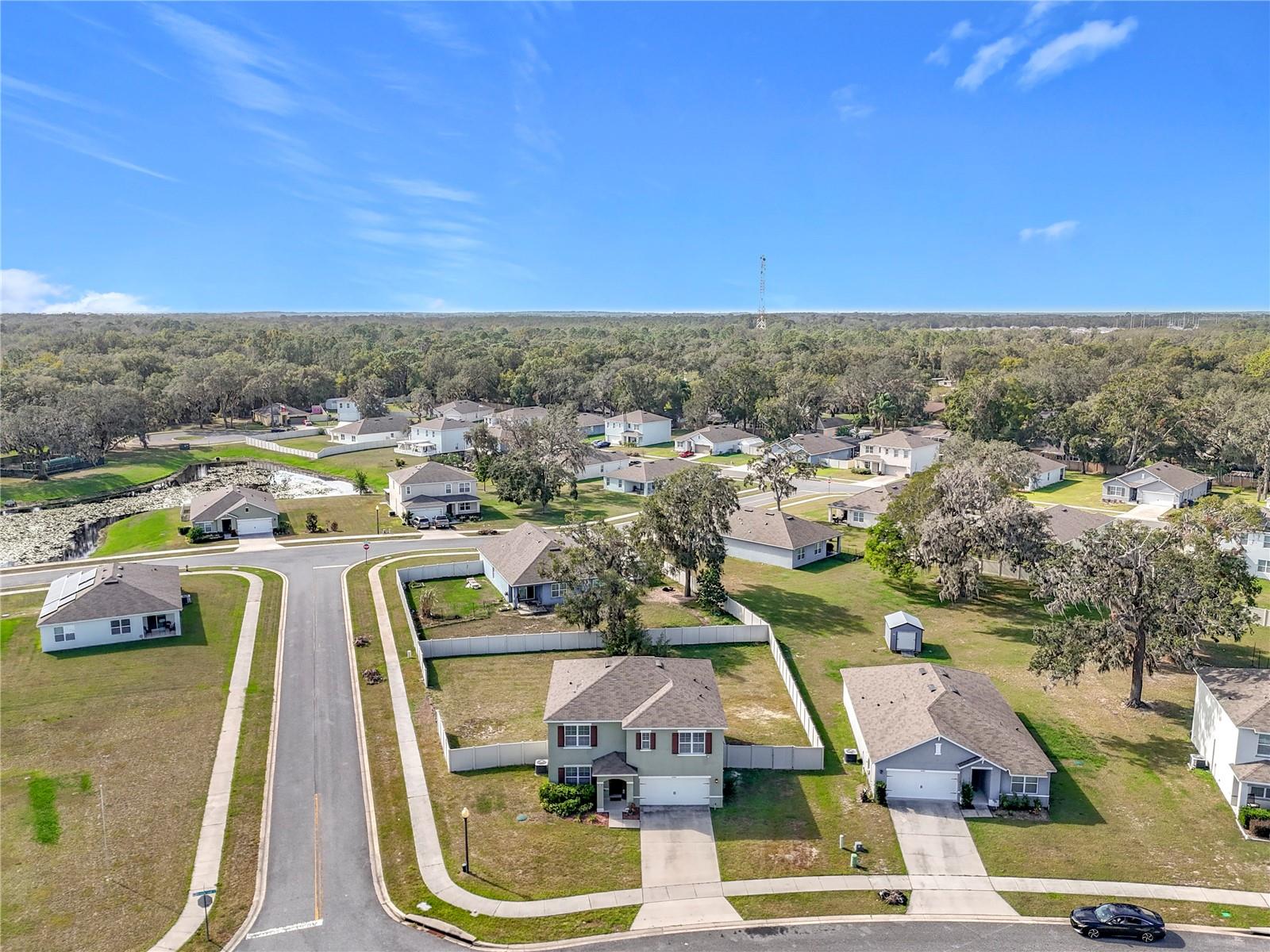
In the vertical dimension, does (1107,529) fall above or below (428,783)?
above

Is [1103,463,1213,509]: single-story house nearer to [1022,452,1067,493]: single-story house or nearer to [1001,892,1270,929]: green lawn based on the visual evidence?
[1022,452,1067,493]: single-story house

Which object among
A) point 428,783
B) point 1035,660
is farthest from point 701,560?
point 428,783

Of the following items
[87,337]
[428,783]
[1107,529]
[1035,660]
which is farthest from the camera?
[87,337]

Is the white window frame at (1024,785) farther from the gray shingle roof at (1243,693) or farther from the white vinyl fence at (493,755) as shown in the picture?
the white vinyl fence at (493,755)

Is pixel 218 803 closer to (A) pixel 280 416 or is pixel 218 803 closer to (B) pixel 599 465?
(B) pixel 599 465

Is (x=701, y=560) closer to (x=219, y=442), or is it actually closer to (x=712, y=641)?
(x=712, y=641)

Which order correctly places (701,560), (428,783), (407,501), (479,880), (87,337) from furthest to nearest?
(87,337)
(407,501)
(701,560)
(428,783)
(479,880)

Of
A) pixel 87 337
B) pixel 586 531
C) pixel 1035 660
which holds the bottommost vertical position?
pixel 1035 660

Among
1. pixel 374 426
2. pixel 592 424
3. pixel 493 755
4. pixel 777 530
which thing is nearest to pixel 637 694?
pixel 493 755
